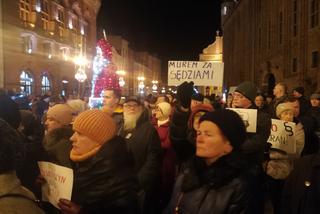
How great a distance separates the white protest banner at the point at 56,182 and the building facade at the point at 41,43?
28.1 metres

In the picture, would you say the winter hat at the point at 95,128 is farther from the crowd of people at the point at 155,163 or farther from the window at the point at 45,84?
the window at the point at 45,84

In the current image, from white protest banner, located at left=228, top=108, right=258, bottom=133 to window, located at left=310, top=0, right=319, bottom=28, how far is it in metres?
20.5

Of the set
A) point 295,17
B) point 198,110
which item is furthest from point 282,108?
point 295,17

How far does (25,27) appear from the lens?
3466 centimetres

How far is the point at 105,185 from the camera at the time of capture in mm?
A: 3295

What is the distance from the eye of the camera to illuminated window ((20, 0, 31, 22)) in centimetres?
3469

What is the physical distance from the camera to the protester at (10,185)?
203 centimetres

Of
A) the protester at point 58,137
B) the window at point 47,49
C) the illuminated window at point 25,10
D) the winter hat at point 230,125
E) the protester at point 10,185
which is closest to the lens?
the protester at point 10,185

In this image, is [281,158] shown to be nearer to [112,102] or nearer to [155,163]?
[155,163]

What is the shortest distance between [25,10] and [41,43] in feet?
11.1

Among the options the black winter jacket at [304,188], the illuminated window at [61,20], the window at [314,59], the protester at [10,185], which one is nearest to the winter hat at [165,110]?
the black winter jacket at [304,188]

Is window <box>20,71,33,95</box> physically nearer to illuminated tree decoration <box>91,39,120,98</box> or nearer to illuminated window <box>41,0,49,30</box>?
illuminated window <box>41,0,49,30</box>

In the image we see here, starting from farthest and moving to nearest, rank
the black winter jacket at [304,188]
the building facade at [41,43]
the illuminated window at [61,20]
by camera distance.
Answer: the illuminated window at [61,20] → the building facade at [41,43] → the black winter jacket at [304,188]

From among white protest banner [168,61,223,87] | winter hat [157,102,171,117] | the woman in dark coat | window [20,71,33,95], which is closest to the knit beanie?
the woman in dark coat
